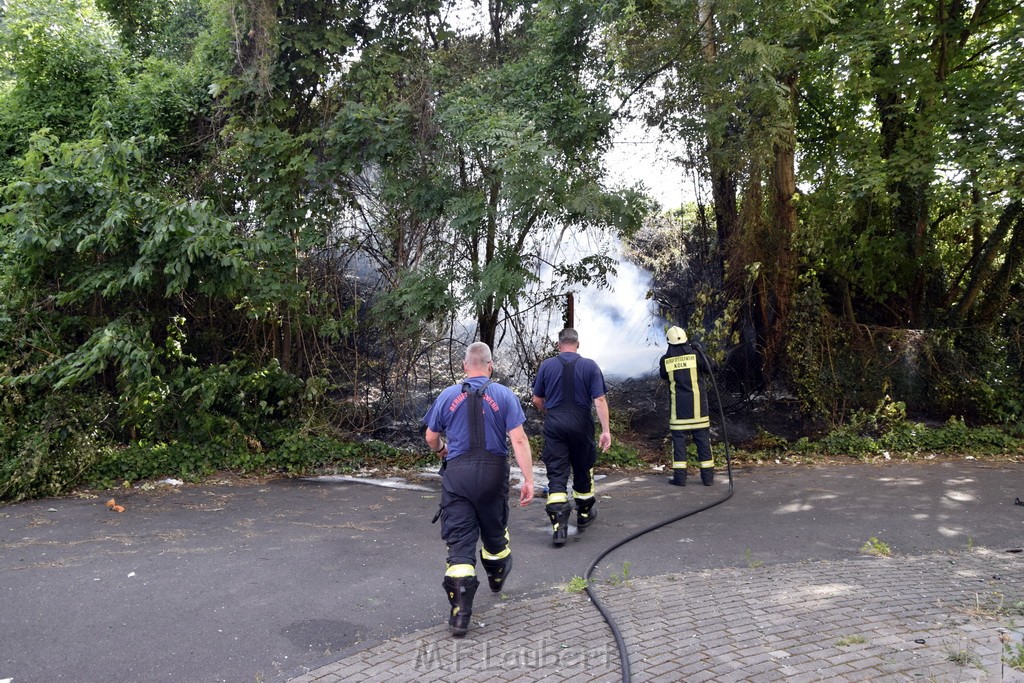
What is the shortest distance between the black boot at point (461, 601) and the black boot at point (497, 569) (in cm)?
48

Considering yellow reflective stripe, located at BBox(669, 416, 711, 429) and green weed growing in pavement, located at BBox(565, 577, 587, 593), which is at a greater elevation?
yellow reflective stripe, located at BBox(669, 416, 711, 429)

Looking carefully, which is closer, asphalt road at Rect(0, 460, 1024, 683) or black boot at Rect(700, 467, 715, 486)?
asphalt road at Rect(0, 460, 1024, 683)

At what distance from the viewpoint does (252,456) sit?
1023 centimetres

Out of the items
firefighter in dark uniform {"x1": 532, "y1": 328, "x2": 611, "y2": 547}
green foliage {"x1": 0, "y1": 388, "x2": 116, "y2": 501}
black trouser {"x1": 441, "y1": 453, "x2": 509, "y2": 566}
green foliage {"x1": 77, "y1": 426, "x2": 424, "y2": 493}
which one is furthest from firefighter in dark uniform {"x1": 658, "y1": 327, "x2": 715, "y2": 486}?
green foliage {"x1": 0, "y1": 388, "x2": 116, "y2": 501}

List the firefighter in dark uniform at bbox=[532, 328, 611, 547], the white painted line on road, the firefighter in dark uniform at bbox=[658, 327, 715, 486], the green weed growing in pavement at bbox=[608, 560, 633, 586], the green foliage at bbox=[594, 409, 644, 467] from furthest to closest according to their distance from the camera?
the green foliage at bbox=[594, 409, 644, 467] < the firefighter in dark uniform at bbox=[658, 327, 715, 486] < the white painted line on road < the firefighter in dark uniform at bbox=[532, 328, 611, 547] < the green weed growing in pavement at bbox=[608, 560, 633, 586]

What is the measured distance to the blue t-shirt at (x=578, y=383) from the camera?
720cm

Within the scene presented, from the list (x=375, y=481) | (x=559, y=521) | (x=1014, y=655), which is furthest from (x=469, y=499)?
(x=375, y=481)

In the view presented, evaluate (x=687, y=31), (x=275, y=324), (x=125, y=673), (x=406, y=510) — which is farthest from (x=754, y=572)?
(x=275, y=324)

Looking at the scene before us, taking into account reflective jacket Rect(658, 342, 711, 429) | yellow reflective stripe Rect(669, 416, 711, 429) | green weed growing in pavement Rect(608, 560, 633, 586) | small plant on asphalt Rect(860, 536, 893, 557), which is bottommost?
small plant on asphalt Rect(860, 536, 893, 557)

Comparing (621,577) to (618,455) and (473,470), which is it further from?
(618,455)

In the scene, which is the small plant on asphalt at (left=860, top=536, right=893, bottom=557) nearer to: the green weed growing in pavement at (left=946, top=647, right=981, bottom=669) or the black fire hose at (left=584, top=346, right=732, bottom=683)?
the black fire hose at (left=584, top=346, right=732, bottom=683)

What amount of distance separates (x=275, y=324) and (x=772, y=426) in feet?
24.5

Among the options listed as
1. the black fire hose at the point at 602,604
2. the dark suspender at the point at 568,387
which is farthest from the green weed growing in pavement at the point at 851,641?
the dark suspender at the point at 568,387

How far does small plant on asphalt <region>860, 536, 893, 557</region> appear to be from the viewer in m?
6.61
